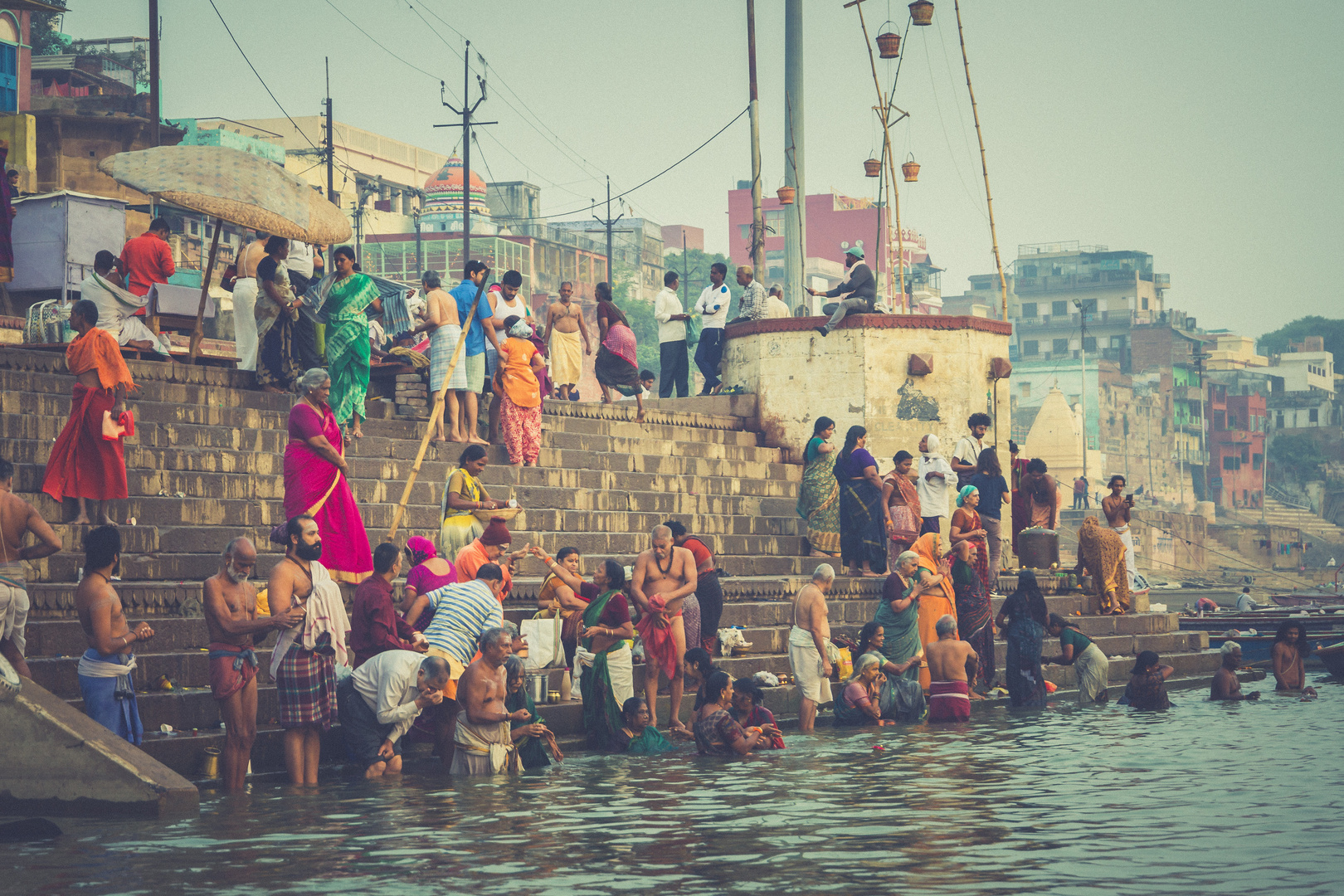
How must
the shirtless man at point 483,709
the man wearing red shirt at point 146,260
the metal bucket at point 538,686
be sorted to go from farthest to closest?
the man wearing red shirt at point 146,260 < the metal bucket at point 538,686 < the shirtless man at point 483,709

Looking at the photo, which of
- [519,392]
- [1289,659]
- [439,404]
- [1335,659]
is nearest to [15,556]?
[439,404]

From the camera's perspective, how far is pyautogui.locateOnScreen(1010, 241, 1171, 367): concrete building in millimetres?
82750

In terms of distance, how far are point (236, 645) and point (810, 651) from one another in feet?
15.5

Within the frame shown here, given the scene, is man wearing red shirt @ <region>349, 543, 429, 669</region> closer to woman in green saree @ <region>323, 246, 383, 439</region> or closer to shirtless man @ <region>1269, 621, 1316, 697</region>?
woman in green saree @ <region>323, 246, 383, 439</region>

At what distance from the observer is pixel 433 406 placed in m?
12.7

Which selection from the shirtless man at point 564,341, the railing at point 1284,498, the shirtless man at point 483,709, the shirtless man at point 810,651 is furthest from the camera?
the railing at point 1284,498

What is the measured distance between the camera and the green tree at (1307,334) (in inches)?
4186

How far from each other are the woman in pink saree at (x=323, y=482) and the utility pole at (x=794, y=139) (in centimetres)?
1063

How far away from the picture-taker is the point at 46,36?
152 ft

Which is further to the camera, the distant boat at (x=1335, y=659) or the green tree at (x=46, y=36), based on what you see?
the green tree at (x=46, y=36)

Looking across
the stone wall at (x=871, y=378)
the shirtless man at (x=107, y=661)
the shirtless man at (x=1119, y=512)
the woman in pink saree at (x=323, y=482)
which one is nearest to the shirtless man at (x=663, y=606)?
the woman in pink saree at (x=323, y=482)

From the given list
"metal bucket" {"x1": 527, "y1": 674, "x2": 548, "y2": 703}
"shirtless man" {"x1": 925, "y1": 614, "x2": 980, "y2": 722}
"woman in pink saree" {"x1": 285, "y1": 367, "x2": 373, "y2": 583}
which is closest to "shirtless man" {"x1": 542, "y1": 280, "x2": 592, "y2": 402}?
"shirtless man" {"x1": 925, "y1": 614, "x2": 980, "y2": 722}

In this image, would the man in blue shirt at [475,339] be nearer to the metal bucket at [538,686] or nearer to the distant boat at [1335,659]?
the metal bucket at [538,686]

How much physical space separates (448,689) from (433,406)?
4355 mm
